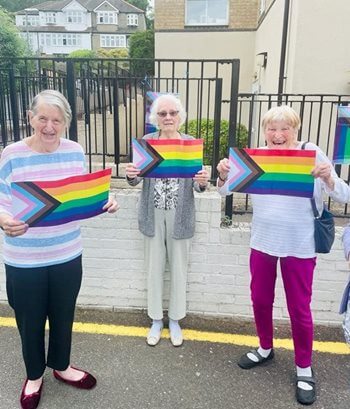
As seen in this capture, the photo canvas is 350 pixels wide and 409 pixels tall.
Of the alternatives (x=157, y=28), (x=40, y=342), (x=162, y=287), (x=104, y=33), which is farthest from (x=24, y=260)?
(x=104, y=33)

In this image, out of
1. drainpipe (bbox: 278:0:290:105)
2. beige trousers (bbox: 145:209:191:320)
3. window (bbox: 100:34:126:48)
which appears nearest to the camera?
beige trousers (bbox: 145:209:191:320)

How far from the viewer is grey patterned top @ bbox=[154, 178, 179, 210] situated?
9.94ft

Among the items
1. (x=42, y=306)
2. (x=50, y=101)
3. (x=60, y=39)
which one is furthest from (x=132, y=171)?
(x=60, y=39)

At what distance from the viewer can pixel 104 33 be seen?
71.4m

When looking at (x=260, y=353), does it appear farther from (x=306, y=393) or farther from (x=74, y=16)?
(x=74, y=16)

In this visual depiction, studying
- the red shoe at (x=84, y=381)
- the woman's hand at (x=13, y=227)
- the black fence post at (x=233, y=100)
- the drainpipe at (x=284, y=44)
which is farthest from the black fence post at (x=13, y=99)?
the drainpipe at (x=284, y=44)

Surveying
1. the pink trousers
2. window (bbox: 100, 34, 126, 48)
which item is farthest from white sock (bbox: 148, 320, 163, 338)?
window (bbox: 100, 34, 126, 48)

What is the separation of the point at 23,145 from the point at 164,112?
→ 102 centimetres

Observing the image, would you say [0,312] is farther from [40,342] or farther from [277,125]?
[277,125]

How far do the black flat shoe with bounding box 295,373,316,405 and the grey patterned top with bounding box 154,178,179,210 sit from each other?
145 centimetres

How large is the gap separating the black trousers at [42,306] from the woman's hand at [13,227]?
0.28 meters

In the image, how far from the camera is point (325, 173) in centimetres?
239

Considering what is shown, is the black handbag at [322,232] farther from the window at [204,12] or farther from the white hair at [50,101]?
the window at [204,12]

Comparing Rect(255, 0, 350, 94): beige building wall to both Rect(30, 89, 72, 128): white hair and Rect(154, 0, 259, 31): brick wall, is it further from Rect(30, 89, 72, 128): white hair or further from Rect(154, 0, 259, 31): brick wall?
Rect(154, 0, 259, 31): brick wall
